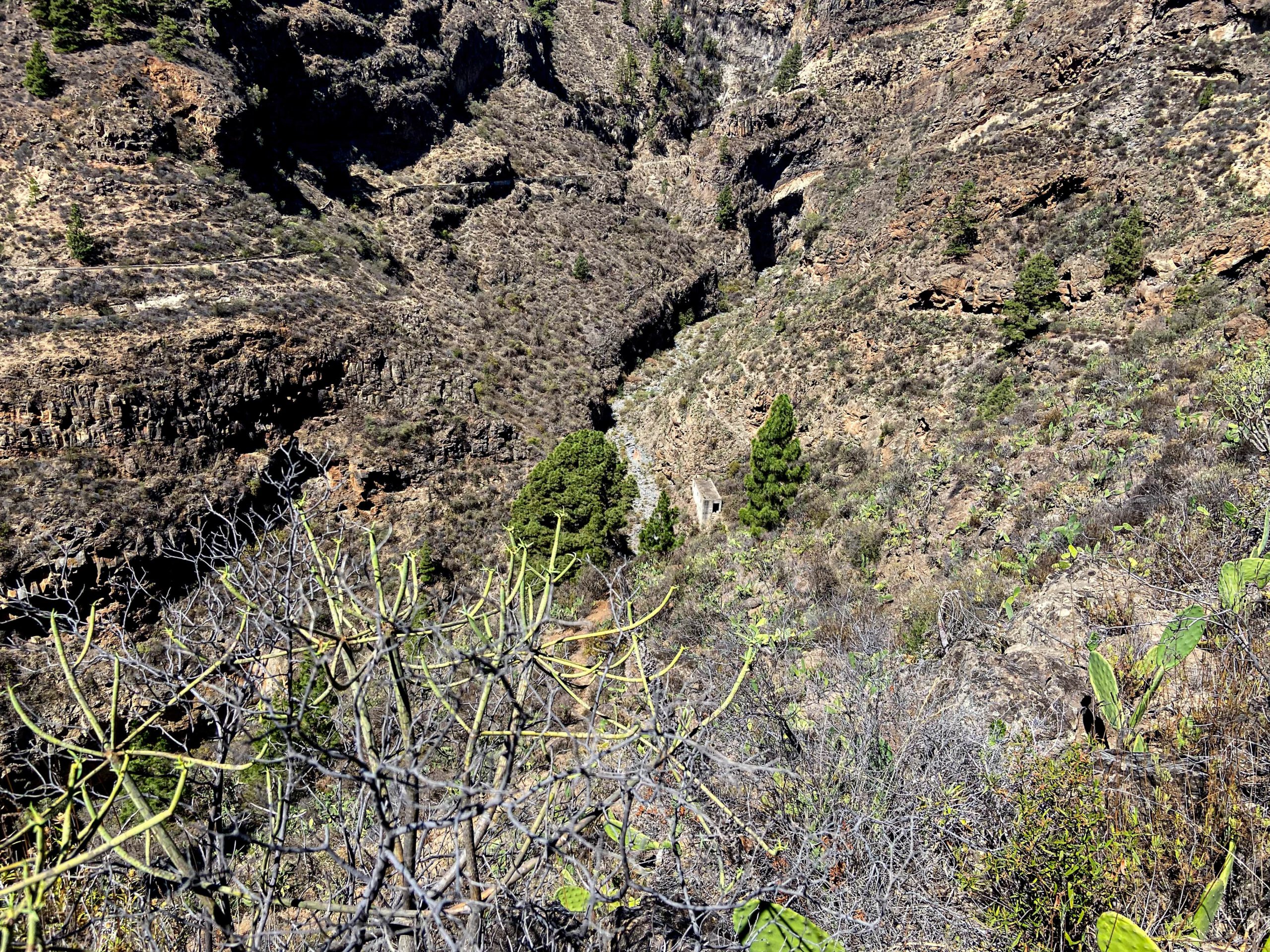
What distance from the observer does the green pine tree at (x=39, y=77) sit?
23859 millimetres

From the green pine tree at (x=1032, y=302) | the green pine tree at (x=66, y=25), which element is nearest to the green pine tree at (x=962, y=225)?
the green pine tree at (x=1032, y=302)

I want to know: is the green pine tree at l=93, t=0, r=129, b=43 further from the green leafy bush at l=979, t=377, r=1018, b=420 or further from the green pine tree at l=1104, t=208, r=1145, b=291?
the green pine tree at l=1104, t=208, r=1145, b=291

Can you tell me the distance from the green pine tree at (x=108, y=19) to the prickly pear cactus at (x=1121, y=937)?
1628 inches

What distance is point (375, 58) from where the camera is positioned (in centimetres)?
3803

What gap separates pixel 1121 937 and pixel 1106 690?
4.99 feet

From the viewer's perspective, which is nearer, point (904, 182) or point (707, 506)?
point (707, 506)

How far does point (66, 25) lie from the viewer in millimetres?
25797

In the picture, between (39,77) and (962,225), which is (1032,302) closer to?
(962,225)

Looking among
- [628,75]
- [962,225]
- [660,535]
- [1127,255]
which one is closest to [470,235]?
[628,75]

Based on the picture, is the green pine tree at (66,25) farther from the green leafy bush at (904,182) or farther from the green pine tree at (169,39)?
the green leafy bush at (904,182)

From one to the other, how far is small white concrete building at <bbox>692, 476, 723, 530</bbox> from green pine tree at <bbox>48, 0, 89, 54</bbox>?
3376cm

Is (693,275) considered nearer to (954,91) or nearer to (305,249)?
(954,91)

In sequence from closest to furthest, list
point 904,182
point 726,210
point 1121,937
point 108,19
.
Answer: point 1121,937 → point 108,19 → point 904,182 → point 726,210

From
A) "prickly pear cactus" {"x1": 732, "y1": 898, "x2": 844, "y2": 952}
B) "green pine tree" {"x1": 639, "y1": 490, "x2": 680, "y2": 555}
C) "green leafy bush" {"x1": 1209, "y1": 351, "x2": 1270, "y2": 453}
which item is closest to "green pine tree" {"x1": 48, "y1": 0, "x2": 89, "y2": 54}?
"green pine tree" {"x1": 639, "y1": 490, "x2": 680, "y2": 555}
